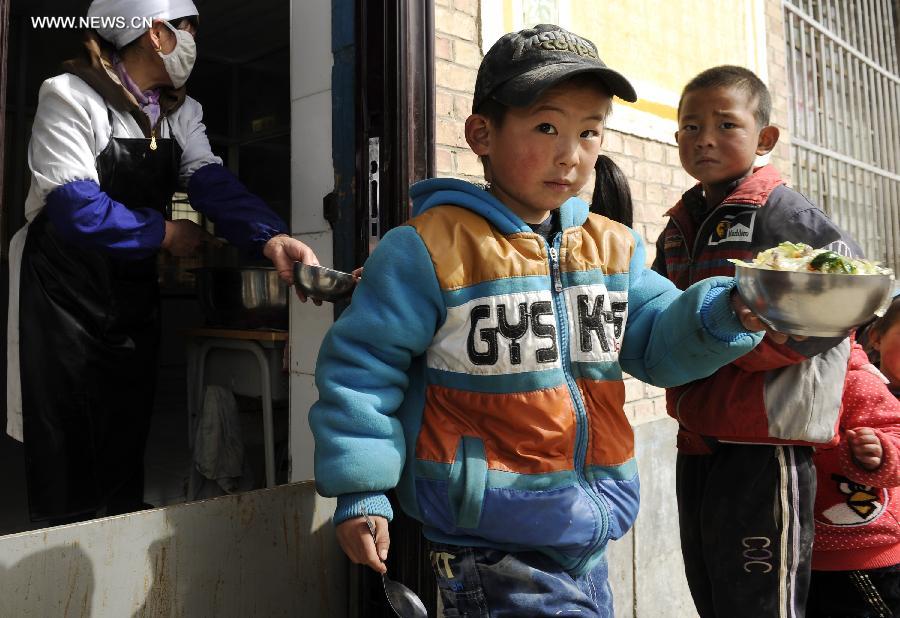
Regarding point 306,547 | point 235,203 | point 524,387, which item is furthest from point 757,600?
point 235,203

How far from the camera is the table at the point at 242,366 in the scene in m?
2.64

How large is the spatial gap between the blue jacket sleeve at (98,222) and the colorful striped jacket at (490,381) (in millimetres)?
1053

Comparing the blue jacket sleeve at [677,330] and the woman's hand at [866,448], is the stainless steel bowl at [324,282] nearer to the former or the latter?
the blue jacket sleeve at [677,330]

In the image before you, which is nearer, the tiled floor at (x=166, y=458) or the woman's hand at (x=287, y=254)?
the woman's hand at (x=287, y=254)

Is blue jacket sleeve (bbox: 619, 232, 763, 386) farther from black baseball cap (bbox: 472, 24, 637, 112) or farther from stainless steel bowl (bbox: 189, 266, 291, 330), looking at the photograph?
stainless steel bowl (bbox: 189, 266, 291, 330)

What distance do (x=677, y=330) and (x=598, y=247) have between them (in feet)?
0.81

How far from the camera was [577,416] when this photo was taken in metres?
1.40

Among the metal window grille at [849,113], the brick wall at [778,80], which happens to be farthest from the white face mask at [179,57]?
the metal window grille at [849,113]

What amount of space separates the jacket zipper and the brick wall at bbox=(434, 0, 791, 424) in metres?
0.95

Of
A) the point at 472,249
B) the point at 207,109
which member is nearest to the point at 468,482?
the point at 472,249

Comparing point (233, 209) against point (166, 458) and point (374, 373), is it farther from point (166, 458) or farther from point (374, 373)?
point (166, 458)

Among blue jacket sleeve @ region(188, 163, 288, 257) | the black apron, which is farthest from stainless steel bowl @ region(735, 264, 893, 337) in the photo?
the black apron

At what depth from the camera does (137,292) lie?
2490 millimetres

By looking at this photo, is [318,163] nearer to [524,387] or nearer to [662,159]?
[524,387]
